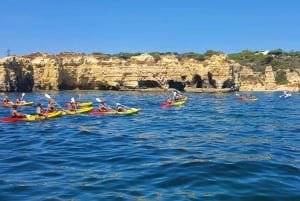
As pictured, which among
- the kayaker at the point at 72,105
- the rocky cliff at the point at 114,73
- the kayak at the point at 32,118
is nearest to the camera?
the kayak at the point at 32,118

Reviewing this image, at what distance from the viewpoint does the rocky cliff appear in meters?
78.6

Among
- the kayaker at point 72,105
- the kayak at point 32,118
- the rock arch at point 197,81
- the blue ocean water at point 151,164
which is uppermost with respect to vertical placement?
the rock arch at point 197,81

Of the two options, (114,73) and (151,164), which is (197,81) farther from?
(151,164)

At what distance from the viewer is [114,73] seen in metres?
82.3

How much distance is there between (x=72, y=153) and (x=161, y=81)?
6776cm

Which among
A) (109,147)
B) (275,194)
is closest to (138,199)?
(275,194)

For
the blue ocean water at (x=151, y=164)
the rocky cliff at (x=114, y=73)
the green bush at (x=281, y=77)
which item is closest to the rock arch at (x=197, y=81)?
the rocky cliff at (x=114, y=73)

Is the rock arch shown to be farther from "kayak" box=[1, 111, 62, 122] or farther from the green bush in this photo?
"kayak" box=[1, 111, 62, 122]

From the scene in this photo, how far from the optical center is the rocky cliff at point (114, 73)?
78625 mm

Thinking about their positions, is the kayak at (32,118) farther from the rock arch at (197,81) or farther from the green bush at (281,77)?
the green bush at (281,77)

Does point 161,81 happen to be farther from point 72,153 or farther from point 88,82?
point 72,153

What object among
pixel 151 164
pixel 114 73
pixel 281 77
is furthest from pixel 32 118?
pixel 281 77

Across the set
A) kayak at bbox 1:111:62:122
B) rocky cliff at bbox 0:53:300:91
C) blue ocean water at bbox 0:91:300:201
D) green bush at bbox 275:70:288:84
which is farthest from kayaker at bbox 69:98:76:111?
green bush at bbox 275:70:288:84

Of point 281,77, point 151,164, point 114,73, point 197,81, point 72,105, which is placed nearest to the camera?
point 151,164
